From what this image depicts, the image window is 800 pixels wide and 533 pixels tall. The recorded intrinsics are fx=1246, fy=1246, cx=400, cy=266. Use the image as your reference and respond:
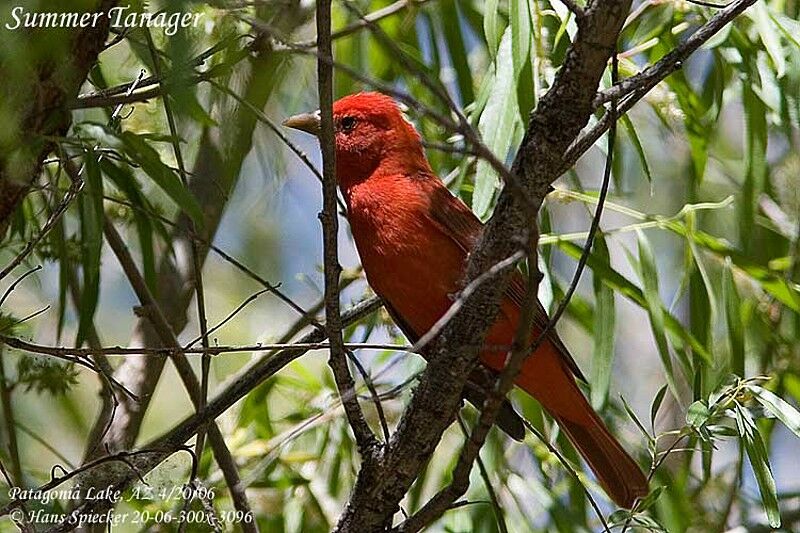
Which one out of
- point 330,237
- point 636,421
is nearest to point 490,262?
point 330,237

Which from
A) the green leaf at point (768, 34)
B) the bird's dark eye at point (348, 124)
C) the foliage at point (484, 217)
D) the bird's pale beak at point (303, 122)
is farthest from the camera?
the bird's dark eye at point (348, 124)

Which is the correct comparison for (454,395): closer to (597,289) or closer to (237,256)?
(597,289)

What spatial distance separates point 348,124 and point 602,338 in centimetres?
102

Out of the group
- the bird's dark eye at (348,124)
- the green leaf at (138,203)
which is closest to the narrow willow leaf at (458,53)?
the bird's dark eye at (348,124)

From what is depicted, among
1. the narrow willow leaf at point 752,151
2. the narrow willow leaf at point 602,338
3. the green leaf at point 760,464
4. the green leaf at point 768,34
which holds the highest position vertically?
the green leaf at point 768,34

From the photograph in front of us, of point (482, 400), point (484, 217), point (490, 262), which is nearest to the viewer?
point (490, 262)

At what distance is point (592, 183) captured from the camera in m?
5.92

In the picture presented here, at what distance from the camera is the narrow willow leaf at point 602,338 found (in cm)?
331

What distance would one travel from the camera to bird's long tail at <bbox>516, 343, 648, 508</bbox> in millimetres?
3463

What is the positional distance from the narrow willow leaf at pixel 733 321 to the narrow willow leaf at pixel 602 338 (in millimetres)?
322

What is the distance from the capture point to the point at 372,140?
3.69 meters

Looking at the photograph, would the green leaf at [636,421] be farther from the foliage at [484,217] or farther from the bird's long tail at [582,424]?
the bird's long tail at [582,424]

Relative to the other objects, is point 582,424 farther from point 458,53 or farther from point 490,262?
point 490,262

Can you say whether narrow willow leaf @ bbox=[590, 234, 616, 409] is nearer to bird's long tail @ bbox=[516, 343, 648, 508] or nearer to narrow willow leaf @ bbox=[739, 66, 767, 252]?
bird's long tail @ bbox=[516, 343, 648, 508]
